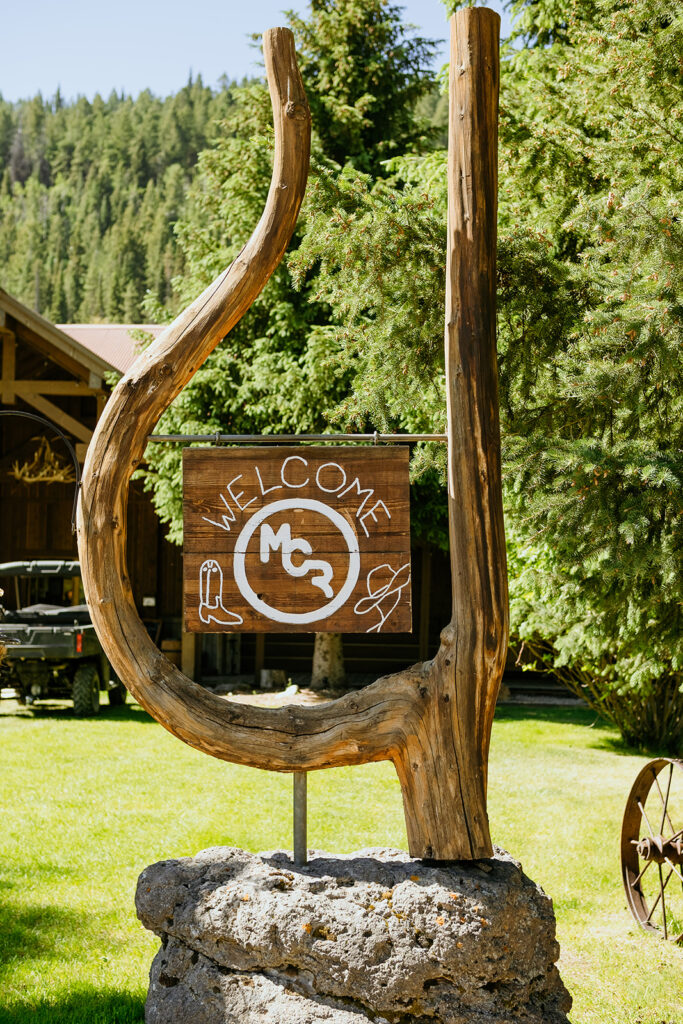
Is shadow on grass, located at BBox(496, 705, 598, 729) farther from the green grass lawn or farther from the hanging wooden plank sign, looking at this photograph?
the hanging wooden plank sign

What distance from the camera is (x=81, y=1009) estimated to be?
432cm

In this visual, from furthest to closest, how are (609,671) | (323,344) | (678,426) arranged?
(323,344) → (609,671) → (678,426)

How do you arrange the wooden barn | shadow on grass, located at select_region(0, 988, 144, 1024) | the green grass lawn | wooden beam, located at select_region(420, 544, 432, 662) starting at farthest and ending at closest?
the wooden barn, wooden beam, located at select_region(420, 544, 432, 662), the green grass lawn, shadow on grass, located at select_region(0, 988, 144, 1024)

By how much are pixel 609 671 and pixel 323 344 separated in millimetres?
5410

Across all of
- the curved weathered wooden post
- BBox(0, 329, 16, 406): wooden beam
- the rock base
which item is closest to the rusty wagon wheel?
the rock base

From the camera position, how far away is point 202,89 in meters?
105

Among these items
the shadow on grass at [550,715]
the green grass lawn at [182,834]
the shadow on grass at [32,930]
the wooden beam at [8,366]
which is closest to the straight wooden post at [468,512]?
the green grass lawn at [182,834]

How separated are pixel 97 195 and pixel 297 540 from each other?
9675 cm

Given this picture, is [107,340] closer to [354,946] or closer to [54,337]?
[54,337]

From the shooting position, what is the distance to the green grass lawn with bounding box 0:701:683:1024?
15.4 ft

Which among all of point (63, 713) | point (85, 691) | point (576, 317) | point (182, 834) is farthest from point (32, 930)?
point (63, 713)

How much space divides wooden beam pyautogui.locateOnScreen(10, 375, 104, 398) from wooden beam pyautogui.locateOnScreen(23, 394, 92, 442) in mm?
111

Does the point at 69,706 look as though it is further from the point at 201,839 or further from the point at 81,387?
the point at 201,839

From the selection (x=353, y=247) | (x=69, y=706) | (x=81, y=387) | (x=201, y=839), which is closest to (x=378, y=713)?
(x=353, y=247)
